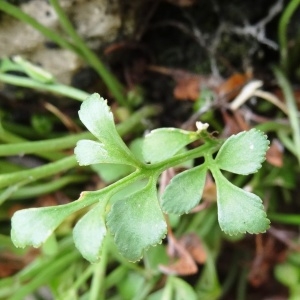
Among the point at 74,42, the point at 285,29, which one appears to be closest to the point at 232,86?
the point at 285,29

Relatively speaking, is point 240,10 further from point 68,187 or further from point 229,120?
point 68,187

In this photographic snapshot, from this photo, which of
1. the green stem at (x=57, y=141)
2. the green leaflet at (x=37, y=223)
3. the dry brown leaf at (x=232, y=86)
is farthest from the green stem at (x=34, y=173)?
the dry brown leaf at (x=232, y=86)

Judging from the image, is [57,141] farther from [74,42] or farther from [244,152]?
[244,152]

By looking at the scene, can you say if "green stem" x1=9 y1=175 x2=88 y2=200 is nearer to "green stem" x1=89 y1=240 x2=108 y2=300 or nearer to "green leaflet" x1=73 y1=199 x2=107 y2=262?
"green stem" x1=89 y1=240 x2=108 y2=300

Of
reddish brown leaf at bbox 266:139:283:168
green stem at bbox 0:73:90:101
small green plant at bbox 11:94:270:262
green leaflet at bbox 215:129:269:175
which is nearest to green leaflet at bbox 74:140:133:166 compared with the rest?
small green plant at bbox 11:94:270:262

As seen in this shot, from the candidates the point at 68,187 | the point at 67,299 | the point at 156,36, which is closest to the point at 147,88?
the point at 156,36

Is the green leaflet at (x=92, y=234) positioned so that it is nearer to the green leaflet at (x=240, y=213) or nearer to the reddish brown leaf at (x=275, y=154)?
the green leaflet at (x=240, y=213)
